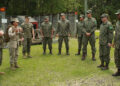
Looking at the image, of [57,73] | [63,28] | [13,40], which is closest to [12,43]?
[13,40]

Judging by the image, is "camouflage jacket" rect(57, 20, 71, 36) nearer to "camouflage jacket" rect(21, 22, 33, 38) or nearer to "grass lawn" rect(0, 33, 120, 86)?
"grass lawn" rect(0, 33, 120, 86)

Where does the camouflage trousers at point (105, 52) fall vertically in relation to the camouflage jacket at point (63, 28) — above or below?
below

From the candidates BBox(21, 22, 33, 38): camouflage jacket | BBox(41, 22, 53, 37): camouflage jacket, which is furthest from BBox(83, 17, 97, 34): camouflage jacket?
BBox(21, 22, 33, 38): camouflage jacket

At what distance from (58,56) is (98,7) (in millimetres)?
29361

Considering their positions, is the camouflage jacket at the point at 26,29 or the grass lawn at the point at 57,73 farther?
the camouflage jacket at the point at 26,29

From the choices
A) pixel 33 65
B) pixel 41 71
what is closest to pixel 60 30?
pixel 33 65

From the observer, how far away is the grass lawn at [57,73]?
611cm

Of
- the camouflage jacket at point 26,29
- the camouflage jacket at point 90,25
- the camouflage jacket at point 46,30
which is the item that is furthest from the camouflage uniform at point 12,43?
the camouflage jacket at point 90,25

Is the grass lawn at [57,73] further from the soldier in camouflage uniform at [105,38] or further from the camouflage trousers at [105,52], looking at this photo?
the soldier in camouflage uniform at [105,38]

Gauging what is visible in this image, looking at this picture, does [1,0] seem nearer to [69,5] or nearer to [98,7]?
[69,5]

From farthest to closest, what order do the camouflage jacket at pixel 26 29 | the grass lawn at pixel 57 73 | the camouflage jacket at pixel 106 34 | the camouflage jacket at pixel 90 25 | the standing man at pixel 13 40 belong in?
the camouflage jacket at pixel 26 29 → the camouflage jacket at pixel 90 25 → the standing man at pixel 13 40 → the camouflage jacket at pixel 106 34 → the grass lawn at pixel 57 73

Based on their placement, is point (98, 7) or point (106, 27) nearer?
point (106, 27)

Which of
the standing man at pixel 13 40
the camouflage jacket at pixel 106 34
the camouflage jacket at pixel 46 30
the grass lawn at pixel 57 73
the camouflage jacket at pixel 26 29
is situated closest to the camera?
the grass lawn at pixel 57 73

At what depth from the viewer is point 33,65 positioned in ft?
27.5
